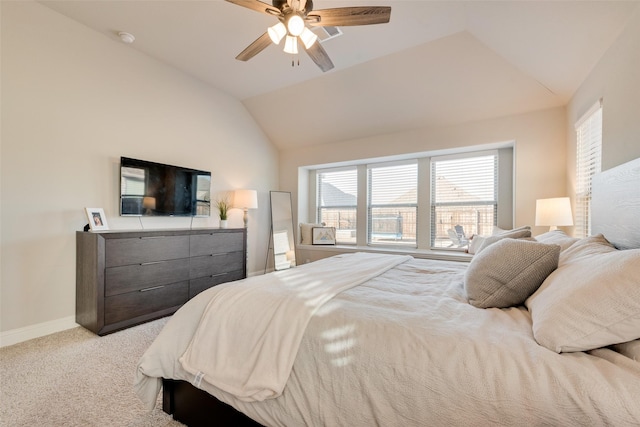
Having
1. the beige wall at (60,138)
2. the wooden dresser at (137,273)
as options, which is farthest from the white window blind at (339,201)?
the beige wall at (60,138)

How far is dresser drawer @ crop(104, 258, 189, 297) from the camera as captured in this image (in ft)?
8.55

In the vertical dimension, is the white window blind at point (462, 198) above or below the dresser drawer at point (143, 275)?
above

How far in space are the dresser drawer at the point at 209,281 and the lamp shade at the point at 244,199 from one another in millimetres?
1018

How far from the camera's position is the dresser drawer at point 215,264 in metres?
3.37

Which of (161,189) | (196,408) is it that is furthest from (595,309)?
(161,189)

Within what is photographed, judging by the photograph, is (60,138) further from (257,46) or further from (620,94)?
(620,94)

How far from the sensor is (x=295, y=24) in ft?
6.36

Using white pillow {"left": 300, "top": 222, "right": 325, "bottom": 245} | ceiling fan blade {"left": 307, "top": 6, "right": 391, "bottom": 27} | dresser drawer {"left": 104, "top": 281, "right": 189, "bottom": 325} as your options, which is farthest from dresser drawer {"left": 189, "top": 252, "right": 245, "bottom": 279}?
ceiling fan blade {"left": 307, "top": 6, "right": 391, "bottom": 27}

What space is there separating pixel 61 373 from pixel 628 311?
303 cm

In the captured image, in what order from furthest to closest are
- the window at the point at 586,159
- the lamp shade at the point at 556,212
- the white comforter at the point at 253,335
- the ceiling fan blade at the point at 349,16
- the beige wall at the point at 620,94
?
1. the lamp shade at the point at 556,212
2. the window at the point at 586,159
3. the ceiling fan blade at the point at 349,16
4. the beige wall at the point at 620,94
5. the white comforter at the point at 253,335

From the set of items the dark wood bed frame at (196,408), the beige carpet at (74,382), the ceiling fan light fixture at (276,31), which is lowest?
the beige carpet at (74,382)

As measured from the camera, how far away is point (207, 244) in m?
3.52

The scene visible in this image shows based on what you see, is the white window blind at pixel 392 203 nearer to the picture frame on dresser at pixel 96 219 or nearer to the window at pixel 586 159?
the window at pixel 586 159

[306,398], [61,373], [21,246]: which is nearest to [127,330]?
[61,373]
